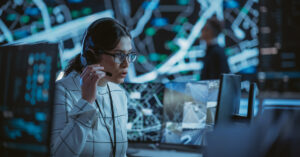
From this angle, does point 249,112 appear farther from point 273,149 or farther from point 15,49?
point 15,49

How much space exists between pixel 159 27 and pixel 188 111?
78.1 inches

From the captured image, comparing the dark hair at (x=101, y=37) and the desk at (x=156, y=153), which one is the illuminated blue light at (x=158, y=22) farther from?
the dark hair at (x=101, y=37)

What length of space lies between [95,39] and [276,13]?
2.92 m

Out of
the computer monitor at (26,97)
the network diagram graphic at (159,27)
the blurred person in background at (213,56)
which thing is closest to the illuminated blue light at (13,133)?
the computer monitor at (26,97)

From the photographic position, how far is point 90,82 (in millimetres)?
1228

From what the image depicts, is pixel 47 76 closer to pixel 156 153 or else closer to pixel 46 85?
pixel 46 85

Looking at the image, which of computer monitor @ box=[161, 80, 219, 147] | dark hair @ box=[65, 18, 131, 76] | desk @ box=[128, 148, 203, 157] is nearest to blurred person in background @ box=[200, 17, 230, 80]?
computer monitor @ box=[161, 80, 219, 147]

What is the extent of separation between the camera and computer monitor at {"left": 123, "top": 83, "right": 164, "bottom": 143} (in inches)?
86.2

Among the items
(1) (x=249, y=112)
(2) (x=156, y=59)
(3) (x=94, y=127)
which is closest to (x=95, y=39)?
(3) (x=94, y=127)

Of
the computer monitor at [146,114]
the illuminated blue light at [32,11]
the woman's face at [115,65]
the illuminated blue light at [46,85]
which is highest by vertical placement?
the illuminated blue light at [32,11]

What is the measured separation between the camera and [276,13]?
3.80 m

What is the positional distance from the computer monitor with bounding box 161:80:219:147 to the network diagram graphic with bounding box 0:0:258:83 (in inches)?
66.3

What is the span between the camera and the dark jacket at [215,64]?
9.64 ft

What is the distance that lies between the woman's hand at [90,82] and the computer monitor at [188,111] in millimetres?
876
